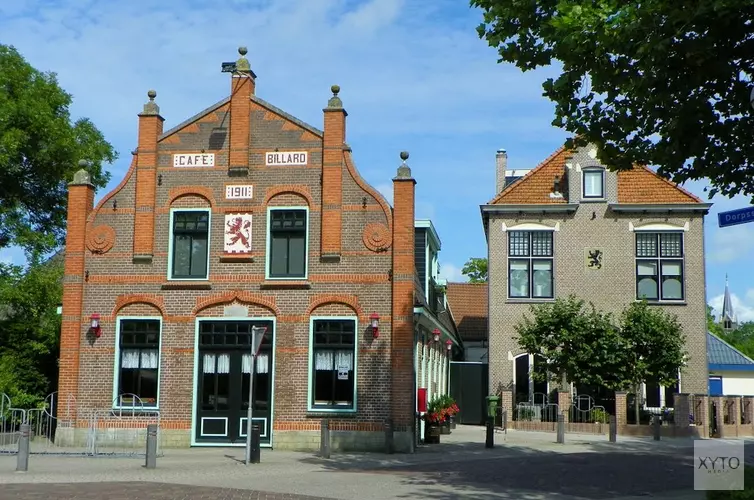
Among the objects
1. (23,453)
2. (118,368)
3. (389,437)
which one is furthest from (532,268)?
(23,453)

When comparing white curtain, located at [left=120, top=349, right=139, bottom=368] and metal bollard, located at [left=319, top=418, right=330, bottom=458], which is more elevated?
white curtain, located at [left=120, top=349, right=139, bottom=368]

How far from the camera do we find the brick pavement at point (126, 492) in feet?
43.3

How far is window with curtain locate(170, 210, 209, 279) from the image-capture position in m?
23.2

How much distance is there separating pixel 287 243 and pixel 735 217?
13712mm

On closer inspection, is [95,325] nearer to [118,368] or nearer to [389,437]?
[118,368]

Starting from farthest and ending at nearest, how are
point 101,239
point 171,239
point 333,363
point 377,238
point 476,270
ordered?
point 476,270 < point 101,239 < point 171,239 < point 377,238 < point 333,363

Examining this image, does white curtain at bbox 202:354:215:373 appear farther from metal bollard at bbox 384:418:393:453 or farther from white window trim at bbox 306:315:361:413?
metal bollard at bbox 384:418:393:453

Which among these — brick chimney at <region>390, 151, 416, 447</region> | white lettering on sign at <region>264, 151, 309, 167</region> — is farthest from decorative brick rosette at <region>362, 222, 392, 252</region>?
white lettering on sign at <region>264, 151, 309, 167</region>

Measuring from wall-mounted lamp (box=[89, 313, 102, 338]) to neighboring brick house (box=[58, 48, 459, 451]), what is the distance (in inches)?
6.0

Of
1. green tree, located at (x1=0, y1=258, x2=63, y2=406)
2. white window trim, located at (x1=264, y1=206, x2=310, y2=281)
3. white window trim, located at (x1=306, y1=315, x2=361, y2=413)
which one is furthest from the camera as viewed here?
green tree, located at (x1=0, y1=258, x2=63, y2=406)

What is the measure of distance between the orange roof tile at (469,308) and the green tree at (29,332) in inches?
779

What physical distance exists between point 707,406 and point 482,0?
63.9 ft

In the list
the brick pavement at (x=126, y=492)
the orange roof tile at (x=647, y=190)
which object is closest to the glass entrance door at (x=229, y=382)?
the brick pavement at (x=126, y=492)

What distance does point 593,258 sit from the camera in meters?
33.2
